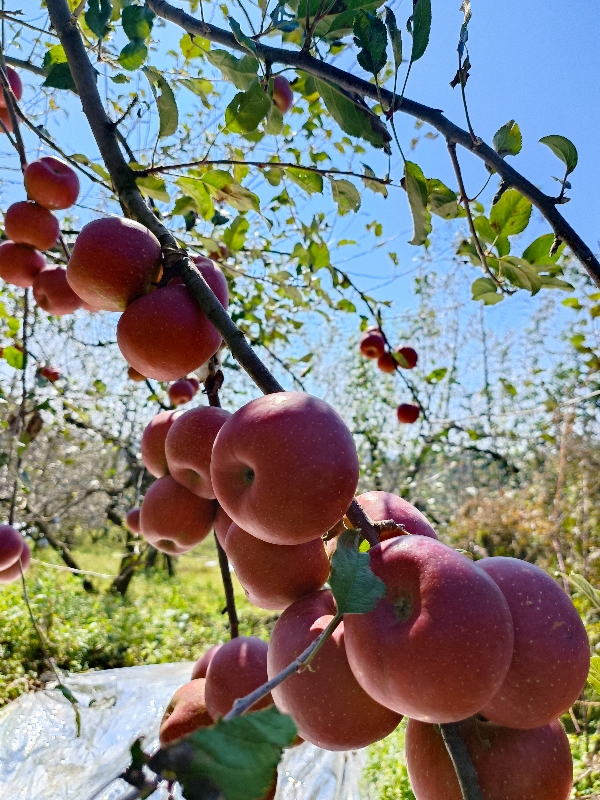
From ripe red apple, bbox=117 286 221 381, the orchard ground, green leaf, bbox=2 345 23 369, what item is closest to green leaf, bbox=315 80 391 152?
ripe red apple, bbox=117 286 221 381

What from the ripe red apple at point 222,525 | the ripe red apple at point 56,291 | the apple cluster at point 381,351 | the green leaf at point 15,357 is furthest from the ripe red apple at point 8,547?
the apple cluster at point 381,351

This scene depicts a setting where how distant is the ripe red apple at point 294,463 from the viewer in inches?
15.8

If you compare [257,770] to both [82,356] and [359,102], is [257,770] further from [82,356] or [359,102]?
[82,356]

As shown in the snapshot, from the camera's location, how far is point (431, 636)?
34 centimetres

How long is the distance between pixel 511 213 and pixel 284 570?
1.92ft

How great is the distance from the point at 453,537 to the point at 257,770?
540cm

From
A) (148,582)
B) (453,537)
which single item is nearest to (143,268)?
(453,537)

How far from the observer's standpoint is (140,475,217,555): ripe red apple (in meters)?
0.80

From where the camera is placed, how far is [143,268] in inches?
23.0

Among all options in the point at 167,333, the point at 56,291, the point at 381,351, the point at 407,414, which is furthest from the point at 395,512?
the point at 407,414

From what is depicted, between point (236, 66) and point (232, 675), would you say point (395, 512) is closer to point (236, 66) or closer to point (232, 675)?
point (232, 675)

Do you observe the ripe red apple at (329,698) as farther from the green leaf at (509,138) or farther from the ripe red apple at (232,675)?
the green leaf at (509,138)

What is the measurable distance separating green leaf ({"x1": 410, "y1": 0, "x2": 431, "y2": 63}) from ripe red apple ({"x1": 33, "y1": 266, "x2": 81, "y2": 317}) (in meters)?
0.83

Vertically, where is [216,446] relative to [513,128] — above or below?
below
